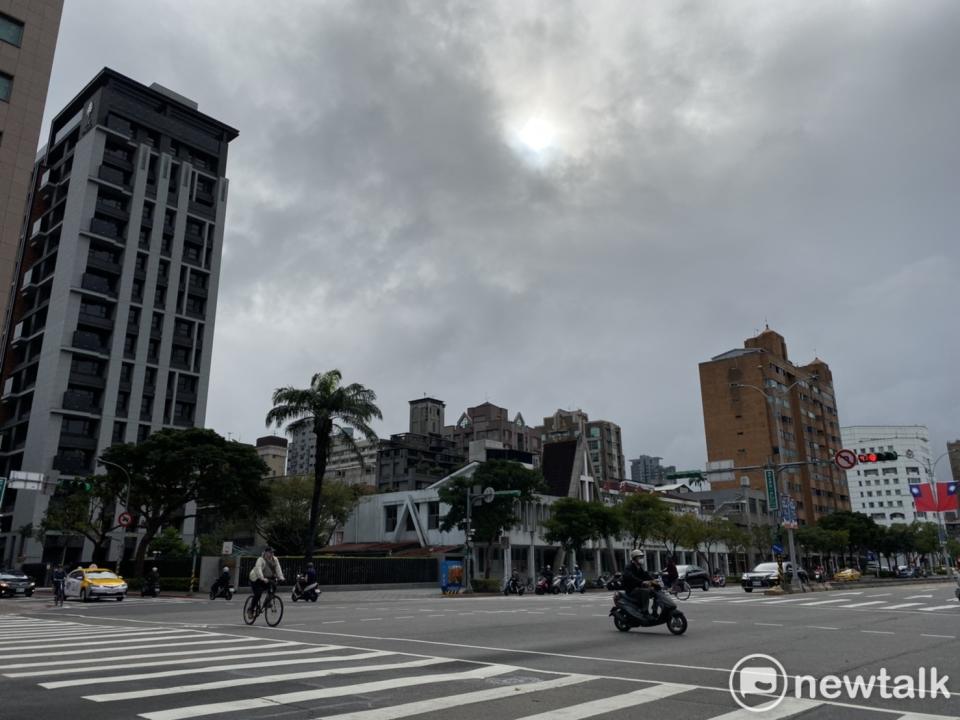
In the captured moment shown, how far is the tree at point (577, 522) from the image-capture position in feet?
190

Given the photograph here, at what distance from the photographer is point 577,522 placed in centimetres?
5784

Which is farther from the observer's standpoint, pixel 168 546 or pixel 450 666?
pixel 168 546

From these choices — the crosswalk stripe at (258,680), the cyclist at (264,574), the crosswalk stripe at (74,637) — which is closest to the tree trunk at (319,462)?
the cyclist at (264,574)

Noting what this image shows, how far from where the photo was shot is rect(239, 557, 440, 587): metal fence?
4241 centimetres

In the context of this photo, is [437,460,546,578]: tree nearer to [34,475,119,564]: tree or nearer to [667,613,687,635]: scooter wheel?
[34,475,119,564]: tree

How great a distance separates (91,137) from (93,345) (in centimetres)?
2217

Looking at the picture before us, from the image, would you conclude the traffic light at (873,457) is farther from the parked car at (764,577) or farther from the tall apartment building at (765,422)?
the tall apartment building at (765,422)

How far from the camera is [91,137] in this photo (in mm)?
Answer: 74438

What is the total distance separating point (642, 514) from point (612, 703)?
57.5m

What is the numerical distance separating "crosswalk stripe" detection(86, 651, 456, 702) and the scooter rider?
189 inches

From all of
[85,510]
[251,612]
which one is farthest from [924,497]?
[85,510]

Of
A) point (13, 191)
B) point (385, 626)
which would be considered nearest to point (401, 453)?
point (13, 191)

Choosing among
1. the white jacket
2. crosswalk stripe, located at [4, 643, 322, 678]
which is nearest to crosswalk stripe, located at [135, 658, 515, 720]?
crosswalk stripe, located at [4, 643, 322, 678]

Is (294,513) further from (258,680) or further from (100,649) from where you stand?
(258,680)
